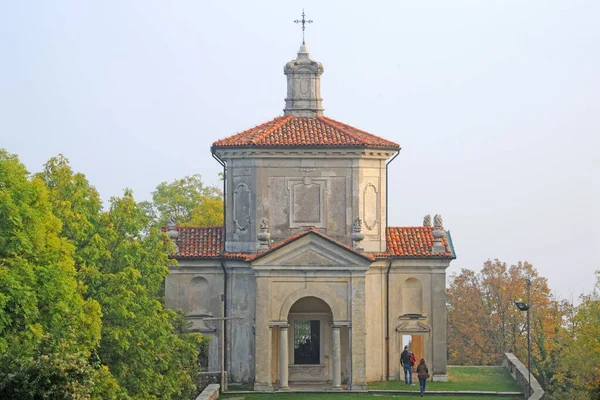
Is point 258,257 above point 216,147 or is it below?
below

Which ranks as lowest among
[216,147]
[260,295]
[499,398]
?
[499,398]

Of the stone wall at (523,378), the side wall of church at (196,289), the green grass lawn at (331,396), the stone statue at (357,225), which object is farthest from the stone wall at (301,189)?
the stone wall at (523,378)

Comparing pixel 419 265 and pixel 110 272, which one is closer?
pixel 110 272

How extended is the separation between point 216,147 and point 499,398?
1462cm

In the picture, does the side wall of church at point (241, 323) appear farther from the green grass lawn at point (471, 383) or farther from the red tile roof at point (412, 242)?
the red tile roof at point (412, 242)

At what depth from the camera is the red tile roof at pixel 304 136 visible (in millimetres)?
58156

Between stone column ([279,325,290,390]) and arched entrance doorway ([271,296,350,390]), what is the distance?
565 mm

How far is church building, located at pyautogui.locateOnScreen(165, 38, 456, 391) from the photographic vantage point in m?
57.8

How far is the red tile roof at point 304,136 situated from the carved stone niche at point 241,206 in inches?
72.9

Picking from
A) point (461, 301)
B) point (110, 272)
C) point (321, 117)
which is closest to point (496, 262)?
point (461, 301)

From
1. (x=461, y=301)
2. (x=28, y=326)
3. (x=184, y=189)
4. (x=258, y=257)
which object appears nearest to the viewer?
(x=28, y=326)

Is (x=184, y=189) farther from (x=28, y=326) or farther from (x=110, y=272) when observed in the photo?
(x=28, y=326)

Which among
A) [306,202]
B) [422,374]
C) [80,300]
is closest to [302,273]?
[306,202]

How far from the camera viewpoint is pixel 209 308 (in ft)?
194
